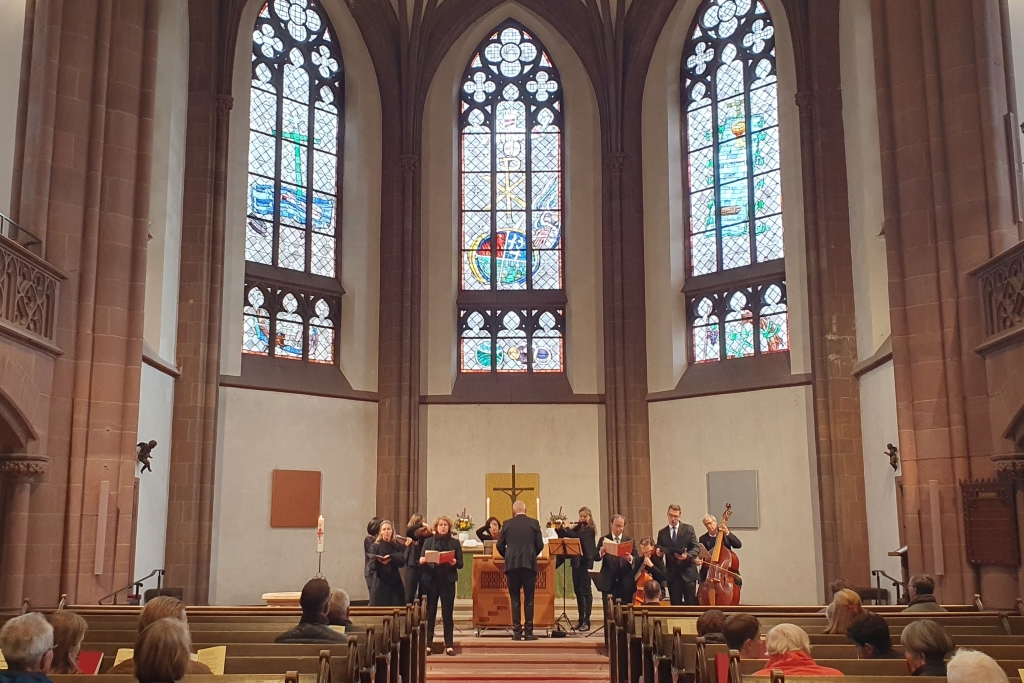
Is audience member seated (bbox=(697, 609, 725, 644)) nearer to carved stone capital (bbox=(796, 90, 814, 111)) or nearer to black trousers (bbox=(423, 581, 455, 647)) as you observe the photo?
black trousers (bbox=(423, 581, 455, 647))

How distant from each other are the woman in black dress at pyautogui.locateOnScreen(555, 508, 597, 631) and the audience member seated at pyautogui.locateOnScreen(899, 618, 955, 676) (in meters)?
8.25

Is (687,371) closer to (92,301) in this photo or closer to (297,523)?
(297,523)

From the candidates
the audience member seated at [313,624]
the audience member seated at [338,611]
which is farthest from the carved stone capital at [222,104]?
the audience member seated at [313,624]

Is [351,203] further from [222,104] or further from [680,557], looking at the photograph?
[680,557]

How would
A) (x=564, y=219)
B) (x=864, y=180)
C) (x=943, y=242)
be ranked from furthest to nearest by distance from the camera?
(x=564, y=219) < (x=864, y=180) < (x=943, y=242)

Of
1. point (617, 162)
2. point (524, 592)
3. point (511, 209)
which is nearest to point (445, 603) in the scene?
point (524, 592)

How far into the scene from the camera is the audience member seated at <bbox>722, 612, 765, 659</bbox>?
18.0 feet

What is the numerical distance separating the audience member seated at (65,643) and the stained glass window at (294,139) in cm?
1386

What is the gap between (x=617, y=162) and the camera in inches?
786

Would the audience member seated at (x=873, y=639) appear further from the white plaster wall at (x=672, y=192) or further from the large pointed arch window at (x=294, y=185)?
the large pointed arch window at (x=294, y=185)

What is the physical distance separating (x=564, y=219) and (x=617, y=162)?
5.21 feet

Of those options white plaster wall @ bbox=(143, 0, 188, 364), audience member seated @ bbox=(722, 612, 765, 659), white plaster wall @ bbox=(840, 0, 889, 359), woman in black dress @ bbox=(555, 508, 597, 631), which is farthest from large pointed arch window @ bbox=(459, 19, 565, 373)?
audience member seated @ bbox=(722, 612, 765, 659)

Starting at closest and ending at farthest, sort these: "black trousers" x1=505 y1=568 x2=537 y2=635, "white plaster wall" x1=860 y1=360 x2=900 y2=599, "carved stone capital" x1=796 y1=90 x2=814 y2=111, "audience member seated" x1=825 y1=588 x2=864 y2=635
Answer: "audience member seated" x1=825 y1=588 x2=864 y2=635, "black trousers" x1=505 y1=568 x2=537 y2=635, "white plaster wall" x1=860 y1=360 x2=900 y2=599, "carved stone capital" x1=796 y1=90 x2=814 y2=111

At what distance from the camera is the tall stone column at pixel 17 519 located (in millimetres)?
10773
